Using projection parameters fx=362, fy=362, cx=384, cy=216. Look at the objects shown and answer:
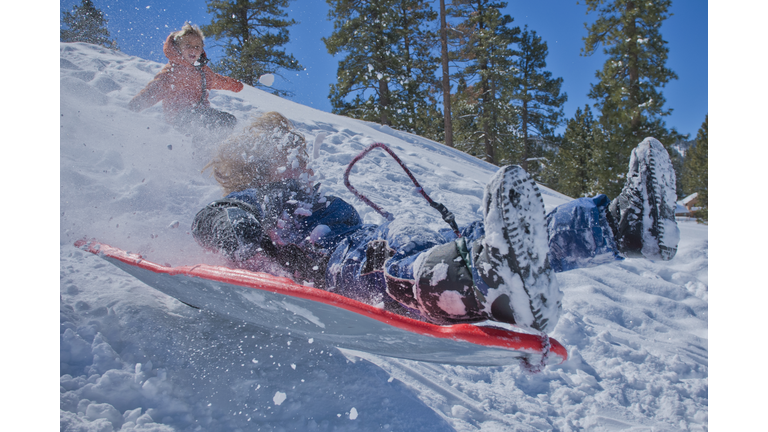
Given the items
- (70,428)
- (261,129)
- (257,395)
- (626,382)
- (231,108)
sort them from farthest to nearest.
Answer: (231,108), (261,129), (626,382), (257,395), (70,428)

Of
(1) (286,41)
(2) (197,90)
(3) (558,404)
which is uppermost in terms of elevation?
(1) (286,41)

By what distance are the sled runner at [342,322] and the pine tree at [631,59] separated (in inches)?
102

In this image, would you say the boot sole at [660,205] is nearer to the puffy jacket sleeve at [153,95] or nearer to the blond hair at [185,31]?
the blond hair at [185,31]

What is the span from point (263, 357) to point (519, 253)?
0.82 meters

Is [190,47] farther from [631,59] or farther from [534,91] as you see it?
[534,91]

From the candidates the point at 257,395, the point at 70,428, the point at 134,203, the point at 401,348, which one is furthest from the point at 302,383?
the point at 134,203

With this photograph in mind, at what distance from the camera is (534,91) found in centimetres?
497

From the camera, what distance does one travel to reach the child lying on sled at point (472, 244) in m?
0.67

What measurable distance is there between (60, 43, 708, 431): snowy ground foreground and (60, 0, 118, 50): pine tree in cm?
41

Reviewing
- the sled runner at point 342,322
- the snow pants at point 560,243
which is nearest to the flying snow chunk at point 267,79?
the sled runner at point 342,322

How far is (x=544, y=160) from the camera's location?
5.75 metres

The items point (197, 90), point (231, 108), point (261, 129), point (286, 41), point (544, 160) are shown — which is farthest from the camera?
point (544, 160)

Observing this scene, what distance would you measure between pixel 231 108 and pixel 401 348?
335cm
